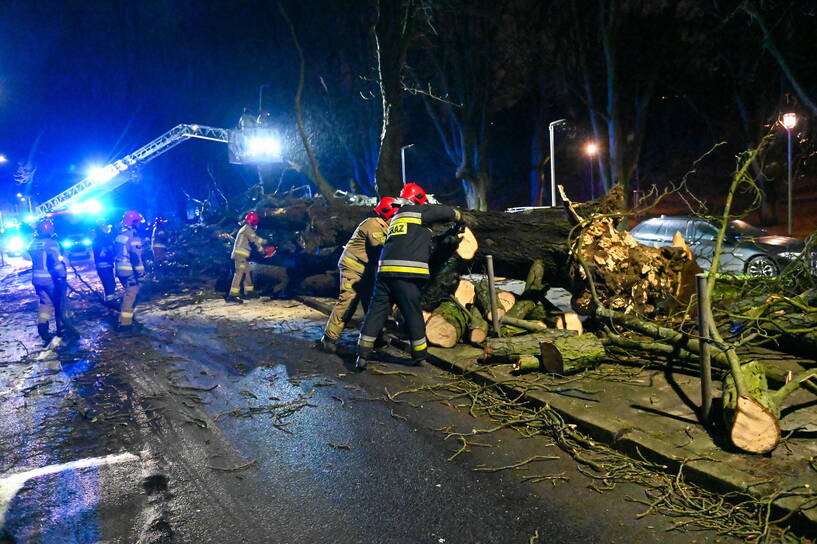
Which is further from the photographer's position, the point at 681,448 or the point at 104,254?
the point at 104,254

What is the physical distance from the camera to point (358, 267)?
7336 millimetres

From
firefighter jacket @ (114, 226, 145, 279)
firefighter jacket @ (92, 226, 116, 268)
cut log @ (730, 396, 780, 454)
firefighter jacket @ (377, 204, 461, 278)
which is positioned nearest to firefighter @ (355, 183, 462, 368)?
firefighter jacket @ (377, 204, 461, 278)

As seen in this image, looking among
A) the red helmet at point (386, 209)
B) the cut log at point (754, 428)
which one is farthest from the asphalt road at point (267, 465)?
the red helmet at point (386, 209)

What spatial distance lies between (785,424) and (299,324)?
690 centimetres

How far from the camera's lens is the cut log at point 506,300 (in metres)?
7.20

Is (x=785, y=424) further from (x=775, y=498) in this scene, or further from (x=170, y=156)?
(x=170, y=156)

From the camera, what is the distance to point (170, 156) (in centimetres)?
4212

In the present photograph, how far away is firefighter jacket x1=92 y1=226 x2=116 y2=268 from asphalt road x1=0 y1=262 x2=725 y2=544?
5025 millimetres

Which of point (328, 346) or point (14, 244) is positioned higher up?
point (14, 244)

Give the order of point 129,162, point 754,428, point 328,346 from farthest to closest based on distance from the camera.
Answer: point 129,162, point 328,346, point 754,428

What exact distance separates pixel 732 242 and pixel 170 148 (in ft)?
96.8

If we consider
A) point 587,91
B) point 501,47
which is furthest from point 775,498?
point 501,47

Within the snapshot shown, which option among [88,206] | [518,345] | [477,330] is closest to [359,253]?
[477,330]

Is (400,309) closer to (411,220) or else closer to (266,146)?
(411,220)
